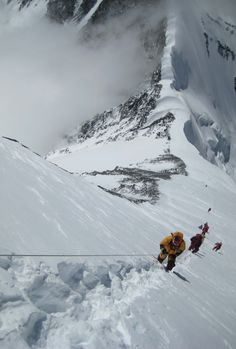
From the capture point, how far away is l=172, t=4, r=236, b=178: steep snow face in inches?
4166

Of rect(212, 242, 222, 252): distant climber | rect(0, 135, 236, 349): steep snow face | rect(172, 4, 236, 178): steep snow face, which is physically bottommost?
rect(0, 135, 236, 349): steep snow face

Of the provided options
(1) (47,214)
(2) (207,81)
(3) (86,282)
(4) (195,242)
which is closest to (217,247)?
A: (4) (195,242)

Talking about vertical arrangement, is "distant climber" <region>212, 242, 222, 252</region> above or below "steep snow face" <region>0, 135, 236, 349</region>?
above

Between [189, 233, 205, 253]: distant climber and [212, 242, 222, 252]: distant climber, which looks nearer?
[189, 233, 205, 253]: distant climber

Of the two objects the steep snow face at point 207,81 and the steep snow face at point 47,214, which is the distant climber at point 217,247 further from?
the steep snow face at point 207,81

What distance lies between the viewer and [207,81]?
131m

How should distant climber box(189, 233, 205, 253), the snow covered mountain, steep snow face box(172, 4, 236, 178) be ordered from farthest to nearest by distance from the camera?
steep snow face box(172, 4, 236, 178) → distant climber box(189, 233, 205, 253) → the snow covered mountain

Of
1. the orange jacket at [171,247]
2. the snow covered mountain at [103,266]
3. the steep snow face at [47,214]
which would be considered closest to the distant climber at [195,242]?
the snow covered mountain at [103,266]

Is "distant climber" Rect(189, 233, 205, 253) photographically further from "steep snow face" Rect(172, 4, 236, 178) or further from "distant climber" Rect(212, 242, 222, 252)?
"steep snow face" Rect(172, 4, 236, 178)

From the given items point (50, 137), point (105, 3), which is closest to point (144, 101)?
point (50, 137)

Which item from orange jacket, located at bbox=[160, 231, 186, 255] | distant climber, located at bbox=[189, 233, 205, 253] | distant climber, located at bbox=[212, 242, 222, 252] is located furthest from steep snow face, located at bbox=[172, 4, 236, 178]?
orange jacket, located at bbox=[160, 231, 186, 255]

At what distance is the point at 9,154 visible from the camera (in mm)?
12445

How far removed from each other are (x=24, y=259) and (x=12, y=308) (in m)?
1.21

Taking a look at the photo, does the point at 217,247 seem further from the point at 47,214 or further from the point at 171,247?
A: the point at 47,214
